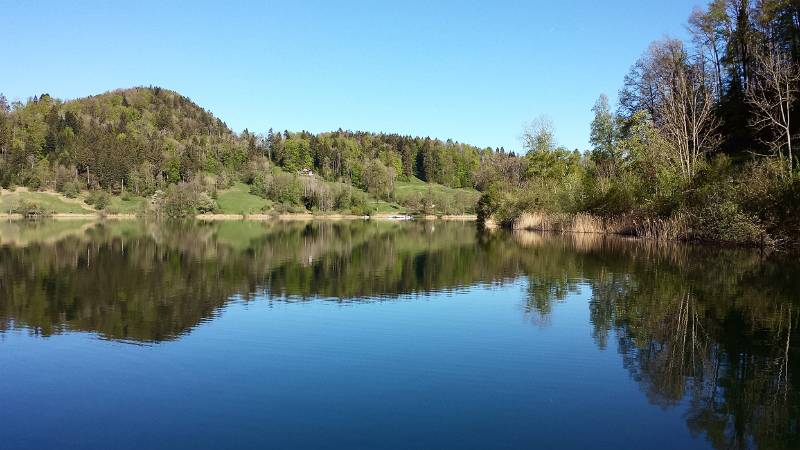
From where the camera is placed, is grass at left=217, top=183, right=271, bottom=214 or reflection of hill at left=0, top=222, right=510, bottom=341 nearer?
reflection of hill at left=0, top=222, right=510, bottom=341

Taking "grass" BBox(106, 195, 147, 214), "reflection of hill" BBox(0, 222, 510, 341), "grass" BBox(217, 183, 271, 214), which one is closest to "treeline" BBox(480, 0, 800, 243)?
"reflection of hill" BBox(0, 222, 510, 341)

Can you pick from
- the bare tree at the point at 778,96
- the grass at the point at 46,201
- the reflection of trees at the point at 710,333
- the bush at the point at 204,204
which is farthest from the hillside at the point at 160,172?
the reflection of trees at the point at 710,333

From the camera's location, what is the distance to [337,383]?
11352mm

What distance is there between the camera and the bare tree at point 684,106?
5338cm

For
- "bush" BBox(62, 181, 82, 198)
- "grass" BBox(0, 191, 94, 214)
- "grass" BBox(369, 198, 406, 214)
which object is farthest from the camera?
"grass" BBox(369, 198, 406, 214)

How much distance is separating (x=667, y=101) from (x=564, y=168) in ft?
93.2

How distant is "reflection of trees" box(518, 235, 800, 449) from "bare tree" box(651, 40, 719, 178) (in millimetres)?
24615

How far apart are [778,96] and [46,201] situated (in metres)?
137

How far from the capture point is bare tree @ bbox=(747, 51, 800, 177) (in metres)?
41.1

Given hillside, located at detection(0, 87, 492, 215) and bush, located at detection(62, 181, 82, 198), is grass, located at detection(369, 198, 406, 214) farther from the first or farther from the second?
bush, located at detection(62, 181, 82, 198)

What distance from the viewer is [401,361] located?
13000 mm

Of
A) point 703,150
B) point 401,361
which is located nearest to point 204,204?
point 703,150

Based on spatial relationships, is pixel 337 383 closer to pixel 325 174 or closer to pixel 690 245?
pixel 690 245

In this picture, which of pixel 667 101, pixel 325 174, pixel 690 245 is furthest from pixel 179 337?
pixel 325 174
